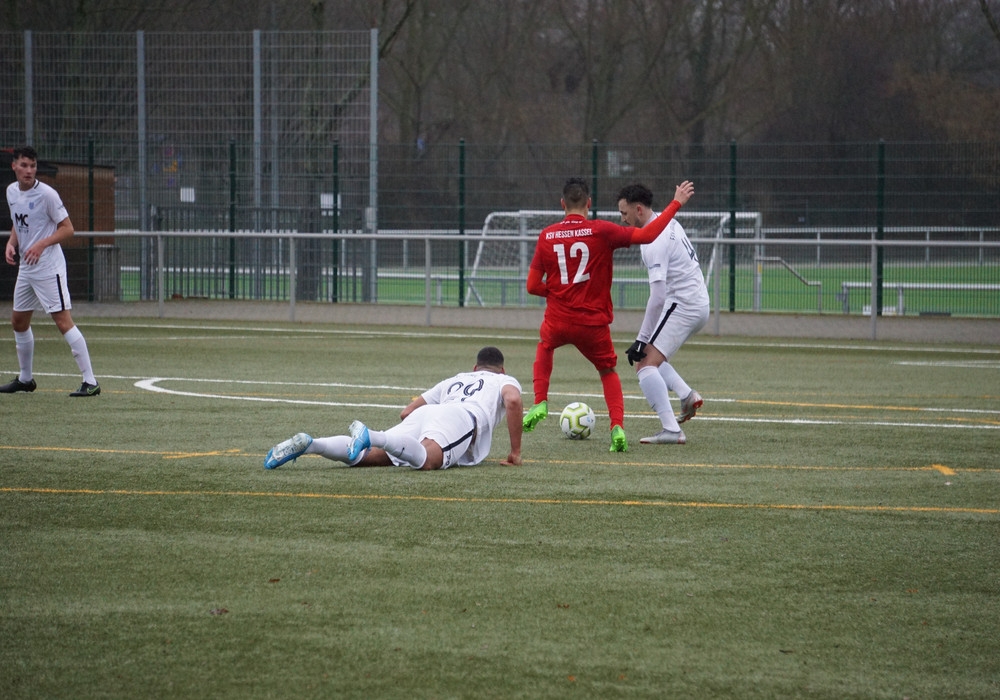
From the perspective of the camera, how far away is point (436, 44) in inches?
1657

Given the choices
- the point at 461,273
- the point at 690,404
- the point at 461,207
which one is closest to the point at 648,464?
the point at 690,404

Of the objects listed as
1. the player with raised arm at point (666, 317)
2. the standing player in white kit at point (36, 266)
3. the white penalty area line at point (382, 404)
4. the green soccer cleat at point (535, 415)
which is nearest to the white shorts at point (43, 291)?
the standing player in white kit at point (36, 266)

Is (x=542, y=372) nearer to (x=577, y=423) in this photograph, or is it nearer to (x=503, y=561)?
(x=577, y=423)

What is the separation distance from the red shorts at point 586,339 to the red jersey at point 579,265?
0.04 m

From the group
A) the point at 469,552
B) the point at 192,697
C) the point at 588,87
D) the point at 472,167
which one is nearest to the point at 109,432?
the point at 469,552

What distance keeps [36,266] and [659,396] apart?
5.66 m

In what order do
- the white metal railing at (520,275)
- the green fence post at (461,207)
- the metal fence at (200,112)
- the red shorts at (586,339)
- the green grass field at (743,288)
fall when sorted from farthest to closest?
1. the metal fence at (200,112)
2. the green fence post at (461,207)
3. the green grass field at (743,288)
4. the white metal railing at (520,275)
5. the red shorts at (586,339)

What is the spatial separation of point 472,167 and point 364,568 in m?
20.0

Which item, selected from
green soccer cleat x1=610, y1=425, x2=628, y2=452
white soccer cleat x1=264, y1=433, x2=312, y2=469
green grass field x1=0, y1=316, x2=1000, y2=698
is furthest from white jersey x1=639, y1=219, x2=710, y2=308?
white soccer cleat x1=264, y1=433, x2=312, y2=469

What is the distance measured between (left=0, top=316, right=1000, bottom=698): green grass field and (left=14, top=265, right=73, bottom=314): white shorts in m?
1.28

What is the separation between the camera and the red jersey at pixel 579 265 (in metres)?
8.37

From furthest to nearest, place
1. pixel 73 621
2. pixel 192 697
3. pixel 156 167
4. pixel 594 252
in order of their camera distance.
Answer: pixel 156 167
pixel 594 252
pixel 73 621
pixel 192 697

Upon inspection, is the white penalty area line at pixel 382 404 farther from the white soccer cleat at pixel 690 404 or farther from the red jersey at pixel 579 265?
the red jersey at pixel 579 265

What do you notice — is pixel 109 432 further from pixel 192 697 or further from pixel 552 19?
pixel 552 19
